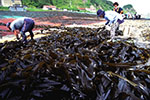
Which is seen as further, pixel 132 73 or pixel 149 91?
pixel 132 73

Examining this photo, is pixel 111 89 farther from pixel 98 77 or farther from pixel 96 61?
pixel 96 61


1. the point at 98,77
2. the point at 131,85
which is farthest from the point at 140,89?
the point at 98,77

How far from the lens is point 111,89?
44.6 inches

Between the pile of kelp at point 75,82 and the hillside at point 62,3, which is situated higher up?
the hillside at point 62,3

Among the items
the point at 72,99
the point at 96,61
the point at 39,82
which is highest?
the point at 96,61

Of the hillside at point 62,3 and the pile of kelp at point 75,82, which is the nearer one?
the pile of kelp at point 75,82

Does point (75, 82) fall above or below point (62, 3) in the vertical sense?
below

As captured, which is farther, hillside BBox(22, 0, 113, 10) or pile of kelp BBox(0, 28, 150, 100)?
hillside BBox(22, 0, 113, 10)

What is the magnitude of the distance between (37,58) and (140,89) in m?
1.43

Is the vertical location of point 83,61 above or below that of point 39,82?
above

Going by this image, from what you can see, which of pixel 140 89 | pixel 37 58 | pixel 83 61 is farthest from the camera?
pixel 37 58

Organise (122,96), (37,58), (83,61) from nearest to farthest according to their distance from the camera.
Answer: (122,96)
(83,61)
(37,58)

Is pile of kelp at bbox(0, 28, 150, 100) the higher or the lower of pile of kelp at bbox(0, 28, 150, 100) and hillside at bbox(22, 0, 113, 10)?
the lower

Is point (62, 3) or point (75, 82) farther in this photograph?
point (62, 3)
